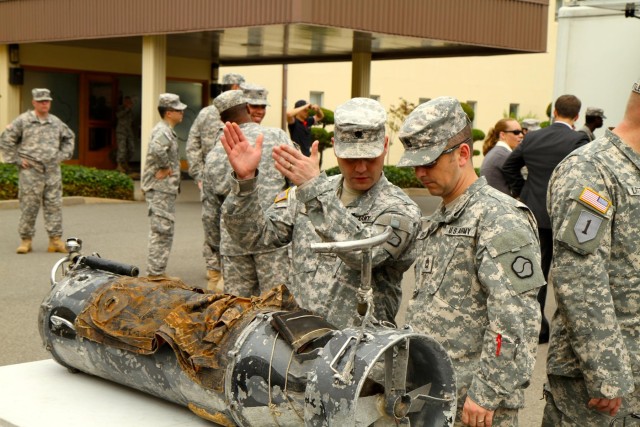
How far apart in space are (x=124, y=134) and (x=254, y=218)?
1908 cm

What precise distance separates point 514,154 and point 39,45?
50.4 ft

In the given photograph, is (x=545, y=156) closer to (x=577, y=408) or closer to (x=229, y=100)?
(x=229, y=100)

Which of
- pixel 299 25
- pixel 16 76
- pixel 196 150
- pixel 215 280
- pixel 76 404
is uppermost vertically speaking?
pixel 299 25

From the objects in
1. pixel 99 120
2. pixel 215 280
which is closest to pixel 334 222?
pixel 215 280

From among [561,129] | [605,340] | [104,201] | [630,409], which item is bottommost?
[104,201]

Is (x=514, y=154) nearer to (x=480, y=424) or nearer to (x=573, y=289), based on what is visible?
(x=573, y=289)

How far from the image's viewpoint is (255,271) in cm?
605

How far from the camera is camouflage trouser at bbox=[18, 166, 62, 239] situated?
11.0 meters

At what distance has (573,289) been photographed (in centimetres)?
332

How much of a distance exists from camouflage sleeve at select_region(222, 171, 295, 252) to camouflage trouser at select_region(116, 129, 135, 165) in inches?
739

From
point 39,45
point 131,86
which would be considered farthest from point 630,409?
point 131,86

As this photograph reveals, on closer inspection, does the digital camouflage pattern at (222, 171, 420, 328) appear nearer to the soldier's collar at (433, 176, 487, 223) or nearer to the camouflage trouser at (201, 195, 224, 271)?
the soldier's collar at (433, 176, 487, 223)

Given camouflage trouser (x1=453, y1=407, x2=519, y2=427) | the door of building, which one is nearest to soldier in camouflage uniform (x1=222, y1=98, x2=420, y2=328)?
camouflage trouser (x1=453, y1=407, x2=519, y2=427)

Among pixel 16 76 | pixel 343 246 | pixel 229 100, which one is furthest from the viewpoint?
pixel 16 76
